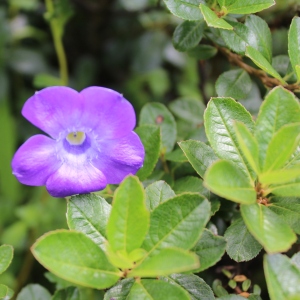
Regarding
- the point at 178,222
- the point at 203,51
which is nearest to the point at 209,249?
the point at 178,222

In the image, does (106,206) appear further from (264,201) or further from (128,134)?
(264,201)

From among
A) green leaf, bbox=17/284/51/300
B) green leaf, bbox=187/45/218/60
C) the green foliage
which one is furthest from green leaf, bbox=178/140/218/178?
green leaf, bbox=17/284/51/300

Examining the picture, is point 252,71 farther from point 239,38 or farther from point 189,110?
point 189,110

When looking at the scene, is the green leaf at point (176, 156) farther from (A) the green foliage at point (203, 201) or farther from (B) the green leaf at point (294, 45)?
(B) the green leaf at point (294, 45)

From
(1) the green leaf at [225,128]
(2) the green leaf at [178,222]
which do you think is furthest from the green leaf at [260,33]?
(2) the green leaf at [178,222]

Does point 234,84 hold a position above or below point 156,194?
above

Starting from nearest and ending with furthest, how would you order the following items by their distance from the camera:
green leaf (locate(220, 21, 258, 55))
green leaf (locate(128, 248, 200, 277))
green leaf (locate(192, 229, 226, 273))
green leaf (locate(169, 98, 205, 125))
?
green leaf (locate(128, 248, 200, 277)), green leaf (locate(192, 229, 226, 273)), green leaf (locate(220, 21, 258, 55)), green leaf (locate(169, 98, 205, 125))

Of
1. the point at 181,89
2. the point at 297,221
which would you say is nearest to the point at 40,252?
the point at 297,221

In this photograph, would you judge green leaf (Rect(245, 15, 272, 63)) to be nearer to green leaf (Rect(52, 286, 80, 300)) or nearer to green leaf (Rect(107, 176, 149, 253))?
green leaf (Rect(107, 176, 149, 253))
